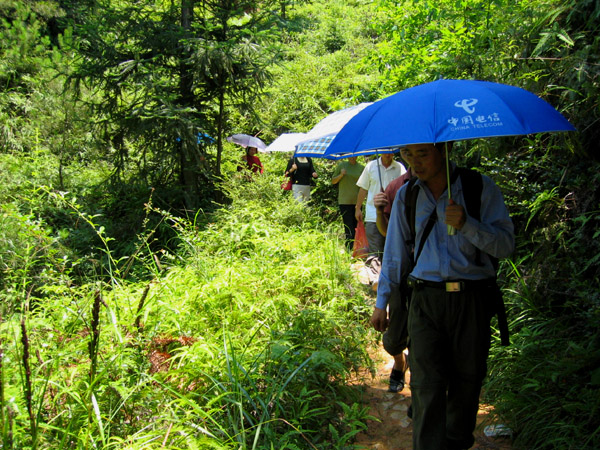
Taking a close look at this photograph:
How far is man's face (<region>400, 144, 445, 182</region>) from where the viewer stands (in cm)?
299

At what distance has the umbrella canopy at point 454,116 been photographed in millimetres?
2508

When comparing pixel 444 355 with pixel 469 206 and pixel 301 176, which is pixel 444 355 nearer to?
pixel 469 206

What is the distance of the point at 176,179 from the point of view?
10781 mm

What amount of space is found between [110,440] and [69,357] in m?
0.74

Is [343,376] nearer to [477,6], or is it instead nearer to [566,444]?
[566,444]

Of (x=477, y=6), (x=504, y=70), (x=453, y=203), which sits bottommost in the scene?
(x=453, y=203)

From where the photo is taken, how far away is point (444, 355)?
9.76 ft

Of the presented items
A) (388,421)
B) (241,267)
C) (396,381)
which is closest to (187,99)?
(241,267)

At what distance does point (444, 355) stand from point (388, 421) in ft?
4.37

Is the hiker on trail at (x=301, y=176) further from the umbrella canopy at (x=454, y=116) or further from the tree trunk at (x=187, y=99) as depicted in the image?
the umbrella canopy at (x=454, y=116)

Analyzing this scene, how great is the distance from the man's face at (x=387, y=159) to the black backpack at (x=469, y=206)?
3.55 metres

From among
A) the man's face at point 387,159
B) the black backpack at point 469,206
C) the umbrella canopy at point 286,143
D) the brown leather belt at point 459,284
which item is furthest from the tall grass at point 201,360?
the umbrella canopy at point 286,143

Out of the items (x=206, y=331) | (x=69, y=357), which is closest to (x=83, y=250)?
(x=206, y=331)

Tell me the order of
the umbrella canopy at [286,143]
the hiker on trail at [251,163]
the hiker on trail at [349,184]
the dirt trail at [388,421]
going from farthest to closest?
the umbrella canopy at [286,143] < the hiker on trail at [251,163] < the hiker on trail at [349,184] < the dirt trail at [388,421]
